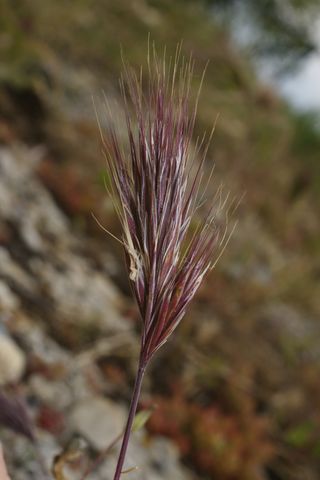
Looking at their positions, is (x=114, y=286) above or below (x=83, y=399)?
above

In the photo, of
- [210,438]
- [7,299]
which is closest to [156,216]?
[7,299]

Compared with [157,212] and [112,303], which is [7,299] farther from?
[157,212]

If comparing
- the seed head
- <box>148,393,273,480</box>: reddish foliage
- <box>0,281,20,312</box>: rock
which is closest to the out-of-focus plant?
the seed head

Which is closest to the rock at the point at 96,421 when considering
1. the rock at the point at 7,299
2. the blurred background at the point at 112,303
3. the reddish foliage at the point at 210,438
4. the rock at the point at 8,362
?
the blurred background at the point at 112,303

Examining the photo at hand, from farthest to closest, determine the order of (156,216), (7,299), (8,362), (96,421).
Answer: (7,299), (96,421), (8,362), (156,216)

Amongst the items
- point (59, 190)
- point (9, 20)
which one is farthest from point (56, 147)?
point (9, 20)

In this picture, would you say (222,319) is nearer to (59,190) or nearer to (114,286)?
(114,286)

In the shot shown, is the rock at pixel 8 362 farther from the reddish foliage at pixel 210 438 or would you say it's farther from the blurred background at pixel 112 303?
the reddish foliage at pixel 210 438
